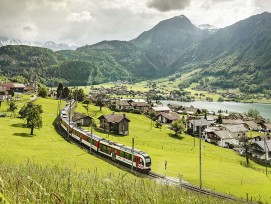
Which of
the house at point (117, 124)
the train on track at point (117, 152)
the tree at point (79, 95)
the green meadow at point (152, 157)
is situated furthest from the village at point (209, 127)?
the train on track at point (117, 152)

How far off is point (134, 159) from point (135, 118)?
68.2 meters

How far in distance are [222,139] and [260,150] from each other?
17.3 metres

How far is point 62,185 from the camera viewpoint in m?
6.85

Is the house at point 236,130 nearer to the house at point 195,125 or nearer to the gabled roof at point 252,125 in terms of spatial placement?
the house at point 195,125

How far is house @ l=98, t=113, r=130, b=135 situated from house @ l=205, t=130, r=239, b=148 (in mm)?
37830

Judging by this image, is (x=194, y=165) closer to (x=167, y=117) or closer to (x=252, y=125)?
(x=167, y=117)

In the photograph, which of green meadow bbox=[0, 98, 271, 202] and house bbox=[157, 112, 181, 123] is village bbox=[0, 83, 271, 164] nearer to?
house bbox=[157, 112, 181, 123]

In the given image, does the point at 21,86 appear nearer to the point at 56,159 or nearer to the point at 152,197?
the point at 56,159

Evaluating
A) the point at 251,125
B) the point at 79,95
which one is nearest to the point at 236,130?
the point at 251,125

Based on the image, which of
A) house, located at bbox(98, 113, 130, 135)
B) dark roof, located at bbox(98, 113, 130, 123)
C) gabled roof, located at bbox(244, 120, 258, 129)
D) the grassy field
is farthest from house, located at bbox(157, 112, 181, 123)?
house, located at bbox(98, 113, 130, 135)

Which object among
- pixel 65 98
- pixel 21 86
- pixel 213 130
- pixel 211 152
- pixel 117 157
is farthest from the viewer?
pixel 21 86

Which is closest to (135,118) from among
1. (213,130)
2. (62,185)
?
(213,130)

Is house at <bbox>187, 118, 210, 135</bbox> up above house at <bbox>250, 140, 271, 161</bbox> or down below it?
above

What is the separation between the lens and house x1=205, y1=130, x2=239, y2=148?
10419 cm
